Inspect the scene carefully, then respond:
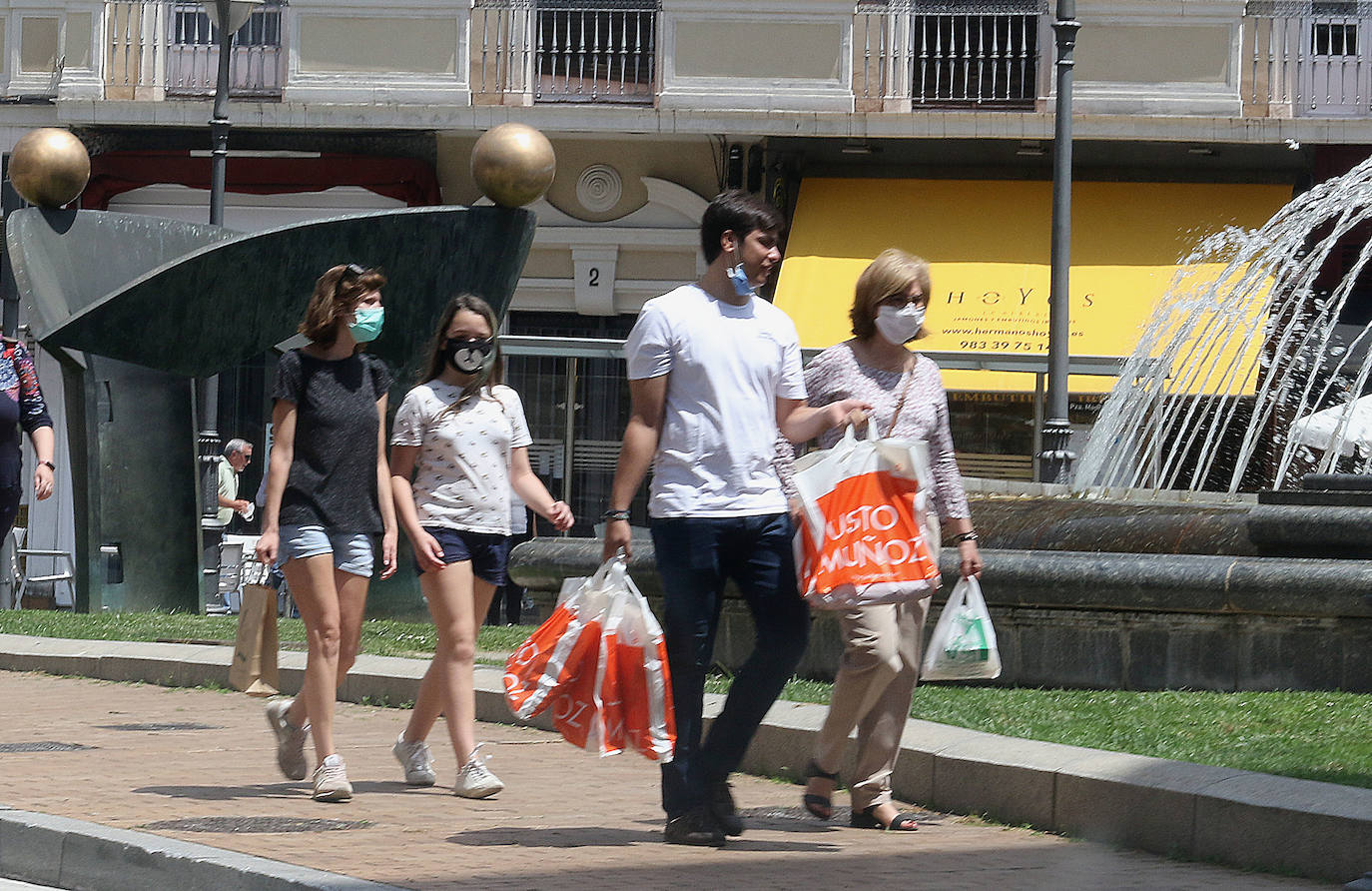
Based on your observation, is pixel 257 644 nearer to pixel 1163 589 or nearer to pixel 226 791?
pixel 226 791

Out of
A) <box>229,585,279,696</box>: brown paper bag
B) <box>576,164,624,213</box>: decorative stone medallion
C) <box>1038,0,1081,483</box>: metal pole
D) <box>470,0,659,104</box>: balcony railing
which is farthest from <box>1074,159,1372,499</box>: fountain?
<box>229,585,279,696</box>: brown paper bag

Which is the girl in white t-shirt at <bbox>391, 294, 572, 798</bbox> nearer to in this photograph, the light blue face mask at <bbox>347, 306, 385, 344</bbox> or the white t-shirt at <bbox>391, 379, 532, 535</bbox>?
the white t-shirt at <bbox>391, 379, 532, 535</bbox>

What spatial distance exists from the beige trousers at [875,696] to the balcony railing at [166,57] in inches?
663

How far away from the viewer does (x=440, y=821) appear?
19.8 feet

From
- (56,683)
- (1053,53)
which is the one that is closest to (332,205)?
(1053,53)

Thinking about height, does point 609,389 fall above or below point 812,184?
below

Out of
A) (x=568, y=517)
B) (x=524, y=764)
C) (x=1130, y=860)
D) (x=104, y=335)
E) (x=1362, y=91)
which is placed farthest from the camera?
(x=1362, y=91)

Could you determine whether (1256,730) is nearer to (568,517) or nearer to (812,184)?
(568,517)

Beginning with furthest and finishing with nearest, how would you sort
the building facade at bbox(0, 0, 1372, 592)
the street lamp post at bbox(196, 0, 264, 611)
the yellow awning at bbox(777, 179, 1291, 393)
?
the building facade at bbox(0, 0, 1372, 592) → the yellow awning at bbox(777, 179, 1291, 393) → the street lamp post at bbox(196, 0, 264, 611)

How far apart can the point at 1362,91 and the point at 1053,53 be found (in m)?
2.97

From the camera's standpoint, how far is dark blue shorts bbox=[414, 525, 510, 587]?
255 inches

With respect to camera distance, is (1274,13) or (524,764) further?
(1274,13)

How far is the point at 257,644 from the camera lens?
705 cm

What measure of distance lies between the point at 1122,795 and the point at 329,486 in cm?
248
